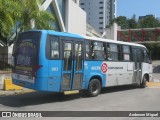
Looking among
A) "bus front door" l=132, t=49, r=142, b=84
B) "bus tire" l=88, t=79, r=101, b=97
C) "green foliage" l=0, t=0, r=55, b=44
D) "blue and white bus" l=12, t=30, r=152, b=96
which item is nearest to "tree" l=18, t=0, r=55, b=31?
"green foliage" l=0, t=0, r=55, b=44

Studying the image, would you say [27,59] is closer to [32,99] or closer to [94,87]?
[32,99]

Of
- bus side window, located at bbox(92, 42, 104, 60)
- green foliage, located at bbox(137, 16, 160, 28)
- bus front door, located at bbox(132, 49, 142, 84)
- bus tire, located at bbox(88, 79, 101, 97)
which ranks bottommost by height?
bus tire, located at bbox(88, 79, 101, 97)

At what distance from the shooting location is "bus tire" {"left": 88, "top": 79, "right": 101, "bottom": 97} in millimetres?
14523

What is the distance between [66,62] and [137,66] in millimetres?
6359

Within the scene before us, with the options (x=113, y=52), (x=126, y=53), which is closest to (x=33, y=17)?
(x=126, y=53)

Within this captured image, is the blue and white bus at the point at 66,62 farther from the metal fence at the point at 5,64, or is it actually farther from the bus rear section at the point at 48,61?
the metal fence at the point at 5,64

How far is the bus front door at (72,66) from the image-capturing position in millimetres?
13117

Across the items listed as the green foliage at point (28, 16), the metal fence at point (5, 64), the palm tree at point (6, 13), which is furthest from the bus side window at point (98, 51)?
the metal fence at point (5, 64)

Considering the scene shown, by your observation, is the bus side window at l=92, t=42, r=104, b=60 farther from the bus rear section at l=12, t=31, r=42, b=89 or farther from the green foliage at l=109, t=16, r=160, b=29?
the green foliage at l=109, t=16, r=160, b=29

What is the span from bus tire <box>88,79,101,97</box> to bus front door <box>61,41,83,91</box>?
76 cm

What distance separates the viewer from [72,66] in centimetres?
1345

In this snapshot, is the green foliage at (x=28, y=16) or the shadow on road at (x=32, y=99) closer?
the shadow on road at (x=32, y=99)

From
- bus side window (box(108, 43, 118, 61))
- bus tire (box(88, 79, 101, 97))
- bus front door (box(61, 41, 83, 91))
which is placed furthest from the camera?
bus side window (box(108, 43, 118, 61))

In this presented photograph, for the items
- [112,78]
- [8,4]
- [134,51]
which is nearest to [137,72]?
[134,51]
